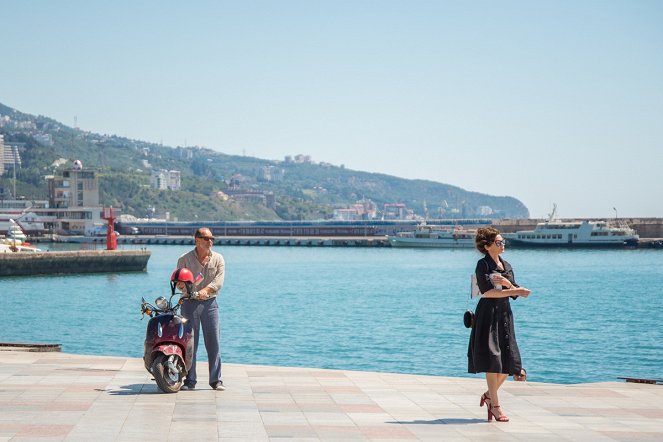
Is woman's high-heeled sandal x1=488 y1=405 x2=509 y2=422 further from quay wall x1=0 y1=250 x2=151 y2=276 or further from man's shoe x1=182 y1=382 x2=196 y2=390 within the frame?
quay wall x1=0 y1=250 x2=151 y2=276

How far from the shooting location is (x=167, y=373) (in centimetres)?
1077

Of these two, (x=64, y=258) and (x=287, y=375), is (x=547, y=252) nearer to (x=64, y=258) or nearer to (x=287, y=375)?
(x=64, y=258)

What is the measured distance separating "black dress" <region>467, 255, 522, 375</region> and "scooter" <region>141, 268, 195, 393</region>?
3.24 meters

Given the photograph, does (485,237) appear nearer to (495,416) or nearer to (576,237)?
(495,416)

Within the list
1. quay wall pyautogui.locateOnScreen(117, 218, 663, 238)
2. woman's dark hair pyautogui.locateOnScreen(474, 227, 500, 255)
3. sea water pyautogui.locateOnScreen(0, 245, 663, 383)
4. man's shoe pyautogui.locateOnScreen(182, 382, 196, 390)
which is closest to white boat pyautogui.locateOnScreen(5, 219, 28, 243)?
sea water pyautogui.locateOnScreen(0, 245, 663, 383)

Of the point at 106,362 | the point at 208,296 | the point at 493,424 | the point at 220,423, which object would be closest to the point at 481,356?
the point at 493,424

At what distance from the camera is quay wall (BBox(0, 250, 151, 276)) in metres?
60.2

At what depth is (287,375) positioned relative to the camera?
499 inches

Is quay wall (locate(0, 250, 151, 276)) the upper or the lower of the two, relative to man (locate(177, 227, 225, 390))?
lower

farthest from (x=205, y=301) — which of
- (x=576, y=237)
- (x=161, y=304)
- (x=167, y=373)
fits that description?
(x=576, y=237)

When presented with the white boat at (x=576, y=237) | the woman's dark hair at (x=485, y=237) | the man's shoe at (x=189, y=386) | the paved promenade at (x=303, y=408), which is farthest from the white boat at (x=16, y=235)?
the woman's dark hair at (x=485, y=237)

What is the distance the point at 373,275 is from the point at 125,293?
23199 millimetres

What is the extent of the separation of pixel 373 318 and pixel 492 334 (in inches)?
1084

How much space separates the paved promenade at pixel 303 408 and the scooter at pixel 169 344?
200 millimetres
